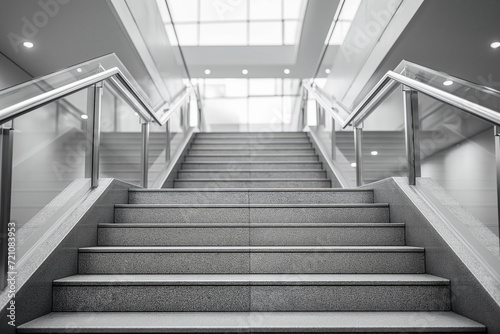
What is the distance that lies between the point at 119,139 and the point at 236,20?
965 cm

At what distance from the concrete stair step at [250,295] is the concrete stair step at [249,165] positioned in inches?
123

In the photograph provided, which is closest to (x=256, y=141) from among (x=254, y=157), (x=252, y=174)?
(x=254, y=157)

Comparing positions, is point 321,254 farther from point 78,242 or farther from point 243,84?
point 243,84

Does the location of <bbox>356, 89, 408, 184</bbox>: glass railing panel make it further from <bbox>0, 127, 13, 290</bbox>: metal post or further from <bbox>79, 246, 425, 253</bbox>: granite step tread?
<bbox>0, 127, 13, 290</bbox>: metal post

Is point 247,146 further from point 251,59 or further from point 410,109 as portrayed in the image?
point 251,59

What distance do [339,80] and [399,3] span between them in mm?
2237

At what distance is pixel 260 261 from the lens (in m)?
2.51

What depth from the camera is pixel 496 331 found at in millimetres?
1832

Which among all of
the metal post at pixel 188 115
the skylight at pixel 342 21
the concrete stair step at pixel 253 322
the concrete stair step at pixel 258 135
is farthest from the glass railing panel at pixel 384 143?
the skylight at pixel 342 21

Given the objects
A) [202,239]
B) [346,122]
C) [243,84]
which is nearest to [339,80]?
[346,122]

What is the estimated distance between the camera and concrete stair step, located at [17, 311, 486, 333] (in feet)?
6.20

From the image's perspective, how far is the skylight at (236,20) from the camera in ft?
41.8

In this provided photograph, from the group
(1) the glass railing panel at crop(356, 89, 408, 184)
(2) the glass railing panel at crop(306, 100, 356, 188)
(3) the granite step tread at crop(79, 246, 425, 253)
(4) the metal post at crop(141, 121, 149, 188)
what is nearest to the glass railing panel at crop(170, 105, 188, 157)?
(4) the metal post at crop(141, 121, 149, 188)

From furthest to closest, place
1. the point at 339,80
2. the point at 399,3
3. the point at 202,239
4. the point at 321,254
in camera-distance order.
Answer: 1. the point at 339,80
2. the point at 399,3
3. the point at 202,239
4. the point at 321,254
